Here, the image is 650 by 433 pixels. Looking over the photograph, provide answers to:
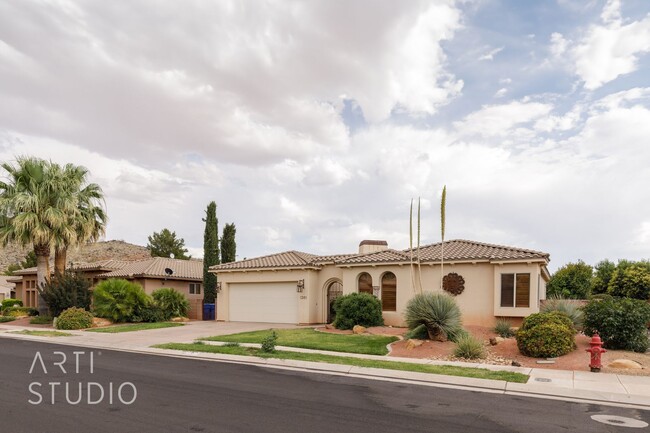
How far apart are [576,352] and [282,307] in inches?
677

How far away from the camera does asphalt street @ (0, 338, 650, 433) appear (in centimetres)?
802

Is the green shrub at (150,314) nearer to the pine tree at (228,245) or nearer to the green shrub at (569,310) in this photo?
the pine tree at (228,245)

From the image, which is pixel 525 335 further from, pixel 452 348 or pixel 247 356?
pixel 247 356

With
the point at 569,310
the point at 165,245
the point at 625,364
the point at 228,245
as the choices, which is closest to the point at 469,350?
the point at 625,364

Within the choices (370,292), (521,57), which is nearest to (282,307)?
(370,292)

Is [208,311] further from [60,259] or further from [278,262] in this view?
[60,259]

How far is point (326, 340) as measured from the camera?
19.5 meters

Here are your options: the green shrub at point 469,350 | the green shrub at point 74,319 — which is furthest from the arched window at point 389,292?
the green shrub at point 74,319

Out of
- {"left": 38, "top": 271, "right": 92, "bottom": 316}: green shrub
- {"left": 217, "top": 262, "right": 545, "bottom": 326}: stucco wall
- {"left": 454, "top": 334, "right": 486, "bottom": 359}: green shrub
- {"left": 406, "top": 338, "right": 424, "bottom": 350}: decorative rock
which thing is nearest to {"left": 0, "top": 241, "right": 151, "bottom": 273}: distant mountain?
{"left": 38, "top": 271, "right": 92, "bottom": 316}: green shrub

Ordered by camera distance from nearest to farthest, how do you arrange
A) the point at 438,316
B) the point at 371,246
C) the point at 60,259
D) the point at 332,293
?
the point at 438,316 → the point at 332,293 → the point at 60,259 → the point at 371,246

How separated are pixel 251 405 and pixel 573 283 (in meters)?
36.3

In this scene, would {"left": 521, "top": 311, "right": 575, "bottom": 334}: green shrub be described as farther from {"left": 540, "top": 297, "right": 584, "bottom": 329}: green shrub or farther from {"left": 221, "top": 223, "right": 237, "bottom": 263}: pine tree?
{"left": 221, "top": 223, "right": 237, "bottom": 263}: pine tree

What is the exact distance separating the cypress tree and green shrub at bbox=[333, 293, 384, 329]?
14151mm

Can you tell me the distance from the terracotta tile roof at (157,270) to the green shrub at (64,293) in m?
3.98
